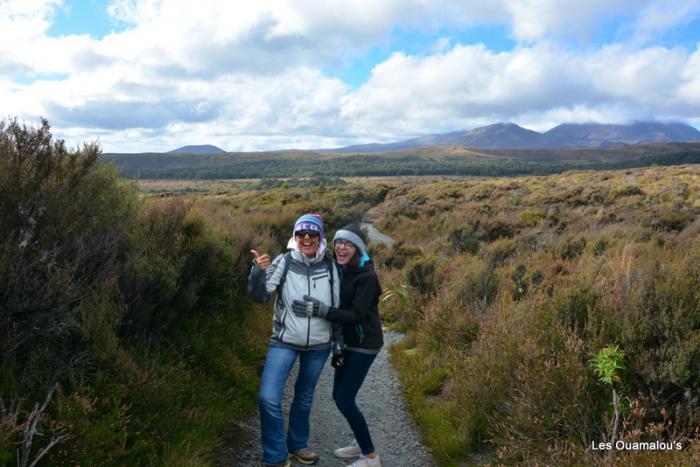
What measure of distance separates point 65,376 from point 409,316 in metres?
6.25

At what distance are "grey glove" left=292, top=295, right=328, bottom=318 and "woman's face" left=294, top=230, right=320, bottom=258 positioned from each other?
0.38m

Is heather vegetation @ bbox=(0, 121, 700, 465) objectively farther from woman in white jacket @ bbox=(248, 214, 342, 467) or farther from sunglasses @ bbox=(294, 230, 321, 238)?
sunglasses @ bbox=(294, 230, 321, 238)

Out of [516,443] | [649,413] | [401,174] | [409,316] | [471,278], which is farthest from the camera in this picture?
[401,174]

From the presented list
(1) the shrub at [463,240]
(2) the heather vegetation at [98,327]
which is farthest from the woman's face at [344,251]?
(1) the shrub at [463,240]

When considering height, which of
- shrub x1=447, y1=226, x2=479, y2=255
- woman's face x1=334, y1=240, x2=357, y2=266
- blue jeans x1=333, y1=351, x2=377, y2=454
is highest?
woman's face x1=334, y1=240, x2=357, y2=266

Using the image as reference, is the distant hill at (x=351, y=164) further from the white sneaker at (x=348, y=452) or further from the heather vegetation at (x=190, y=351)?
the white sneaker at (x=348, y=452)

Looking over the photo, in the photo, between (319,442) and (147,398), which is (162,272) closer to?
(147,398)

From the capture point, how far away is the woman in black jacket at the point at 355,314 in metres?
3.63

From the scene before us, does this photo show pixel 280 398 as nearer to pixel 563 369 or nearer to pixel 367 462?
pixel 367 462

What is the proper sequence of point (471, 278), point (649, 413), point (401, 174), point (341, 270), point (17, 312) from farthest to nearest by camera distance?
1. point (401, 174)
2. point (471, 278)
3. point (341, 270)
4. point (649, 413)
5. point (17, 312)

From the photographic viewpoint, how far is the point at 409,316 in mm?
8500

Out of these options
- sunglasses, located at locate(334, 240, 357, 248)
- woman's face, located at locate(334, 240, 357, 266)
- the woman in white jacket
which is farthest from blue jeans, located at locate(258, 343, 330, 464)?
sunglasses, located at locate(334, 240, 357, 248)

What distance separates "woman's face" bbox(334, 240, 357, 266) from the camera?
374 centimetres

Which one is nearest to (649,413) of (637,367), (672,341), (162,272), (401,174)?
(637,367)
